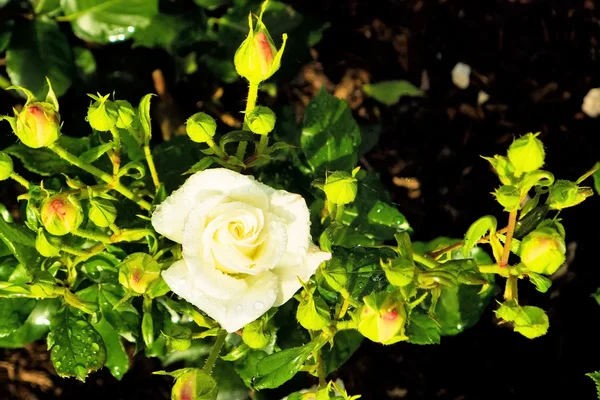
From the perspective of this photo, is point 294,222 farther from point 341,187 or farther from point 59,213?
point 59,213

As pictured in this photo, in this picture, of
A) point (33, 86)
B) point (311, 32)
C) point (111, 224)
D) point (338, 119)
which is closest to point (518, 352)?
point (338, 119)

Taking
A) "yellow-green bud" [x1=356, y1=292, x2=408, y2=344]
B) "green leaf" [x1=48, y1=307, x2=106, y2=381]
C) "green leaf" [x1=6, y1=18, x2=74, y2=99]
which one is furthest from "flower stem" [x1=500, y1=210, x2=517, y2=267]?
"green leaf" [x1=6, y1=18, x2=74, y2=99]

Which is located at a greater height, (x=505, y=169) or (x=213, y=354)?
(x=505, y=169)

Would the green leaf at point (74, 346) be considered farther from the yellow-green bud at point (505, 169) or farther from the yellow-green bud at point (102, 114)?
the yellow-green bud at point (505, 169)

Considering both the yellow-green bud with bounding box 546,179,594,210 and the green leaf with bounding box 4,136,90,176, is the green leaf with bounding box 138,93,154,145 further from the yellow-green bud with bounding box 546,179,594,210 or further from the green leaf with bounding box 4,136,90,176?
the yellow-green bud with bounding box 546,179,594,210

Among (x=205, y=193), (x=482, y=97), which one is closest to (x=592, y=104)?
(x=482, y=97)

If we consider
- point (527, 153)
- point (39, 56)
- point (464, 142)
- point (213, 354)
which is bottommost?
point (464, 142)

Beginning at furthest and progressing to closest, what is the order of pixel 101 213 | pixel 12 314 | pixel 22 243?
pixel 12 314 → pixel 22 243 → pixel 101 213

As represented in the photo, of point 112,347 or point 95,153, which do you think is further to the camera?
point 112,347
